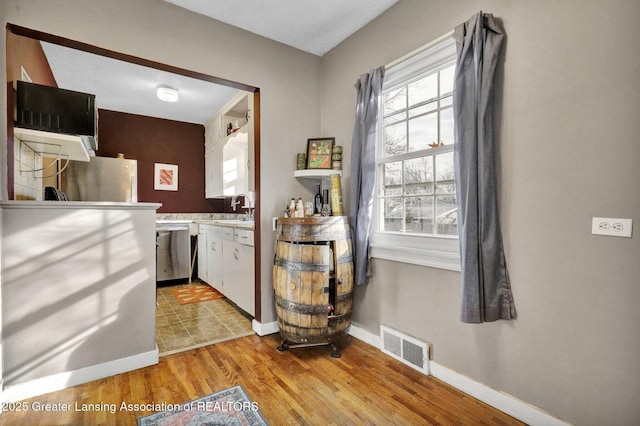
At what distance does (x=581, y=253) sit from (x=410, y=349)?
118cm

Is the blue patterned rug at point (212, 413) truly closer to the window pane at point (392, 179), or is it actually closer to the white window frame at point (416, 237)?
the white window frame at point (416, 237)

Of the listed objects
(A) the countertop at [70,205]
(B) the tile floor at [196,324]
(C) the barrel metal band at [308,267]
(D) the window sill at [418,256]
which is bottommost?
(B) the tile floor at [196,324]

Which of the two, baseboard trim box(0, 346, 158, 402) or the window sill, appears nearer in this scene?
baseboard trim box(0, 346, 158, 402)

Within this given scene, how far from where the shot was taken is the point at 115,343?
201 cm

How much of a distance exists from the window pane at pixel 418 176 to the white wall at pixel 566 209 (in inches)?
20.3

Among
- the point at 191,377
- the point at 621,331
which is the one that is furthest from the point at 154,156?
the point at 621,331

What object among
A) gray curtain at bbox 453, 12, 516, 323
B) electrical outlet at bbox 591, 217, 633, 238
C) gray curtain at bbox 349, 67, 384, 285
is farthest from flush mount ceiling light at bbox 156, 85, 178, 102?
electrical outlet at bbox 591, 217, 633, 238

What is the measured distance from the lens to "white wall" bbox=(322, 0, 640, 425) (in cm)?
125

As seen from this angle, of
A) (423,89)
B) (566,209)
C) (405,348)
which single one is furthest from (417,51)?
(405,348)

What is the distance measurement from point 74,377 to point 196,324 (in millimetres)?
1055

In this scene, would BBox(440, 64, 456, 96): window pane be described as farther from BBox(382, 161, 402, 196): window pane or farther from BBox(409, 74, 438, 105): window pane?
BBox(382, 161, 402, 196): window pane

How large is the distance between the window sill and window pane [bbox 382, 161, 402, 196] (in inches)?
16.7

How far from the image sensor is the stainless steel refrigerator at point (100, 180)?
4039 mm

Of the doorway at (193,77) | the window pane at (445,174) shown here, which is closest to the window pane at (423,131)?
the window pane at (445,174)
